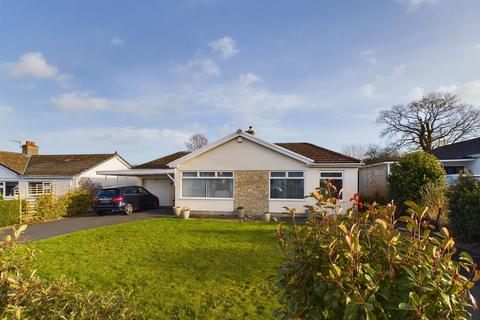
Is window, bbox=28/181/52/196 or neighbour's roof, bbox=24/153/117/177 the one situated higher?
neighbour's roof, bbox=24/153/117/177

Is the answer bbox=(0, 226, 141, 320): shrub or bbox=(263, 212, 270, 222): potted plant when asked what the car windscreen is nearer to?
bbox=(263, 212, 270, 222): potted plant

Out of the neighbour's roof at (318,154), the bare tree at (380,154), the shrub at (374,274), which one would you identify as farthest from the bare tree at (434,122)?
the shrub at (374,274)

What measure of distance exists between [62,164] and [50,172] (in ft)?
6.52

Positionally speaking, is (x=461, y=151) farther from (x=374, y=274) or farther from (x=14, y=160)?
(x=14, y=160)

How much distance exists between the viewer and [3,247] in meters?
3.76

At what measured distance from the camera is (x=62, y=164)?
25562 mm

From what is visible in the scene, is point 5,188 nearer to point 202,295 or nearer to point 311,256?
point 202,295

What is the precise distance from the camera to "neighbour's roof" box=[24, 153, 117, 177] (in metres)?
23.4

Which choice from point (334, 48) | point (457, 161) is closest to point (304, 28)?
point (334, 48)

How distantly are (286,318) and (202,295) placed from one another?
358cm

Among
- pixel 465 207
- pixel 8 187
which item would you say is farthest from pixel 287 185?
pixel 8 187

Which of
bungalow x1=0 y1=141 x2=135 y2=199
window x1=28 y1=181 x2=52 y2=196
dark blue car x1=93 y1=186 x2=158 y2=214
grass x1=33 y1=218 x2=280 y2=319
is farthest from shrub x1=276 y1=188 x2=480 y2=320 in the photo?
window x1=28 y1=181 x2=52 y2=196

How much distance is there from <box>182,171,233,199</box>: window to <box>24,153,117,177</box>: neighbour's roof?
9.85m

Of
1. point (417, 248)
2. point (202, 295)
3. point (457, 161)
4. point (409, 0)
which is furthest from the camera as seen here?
point (457, 161)
